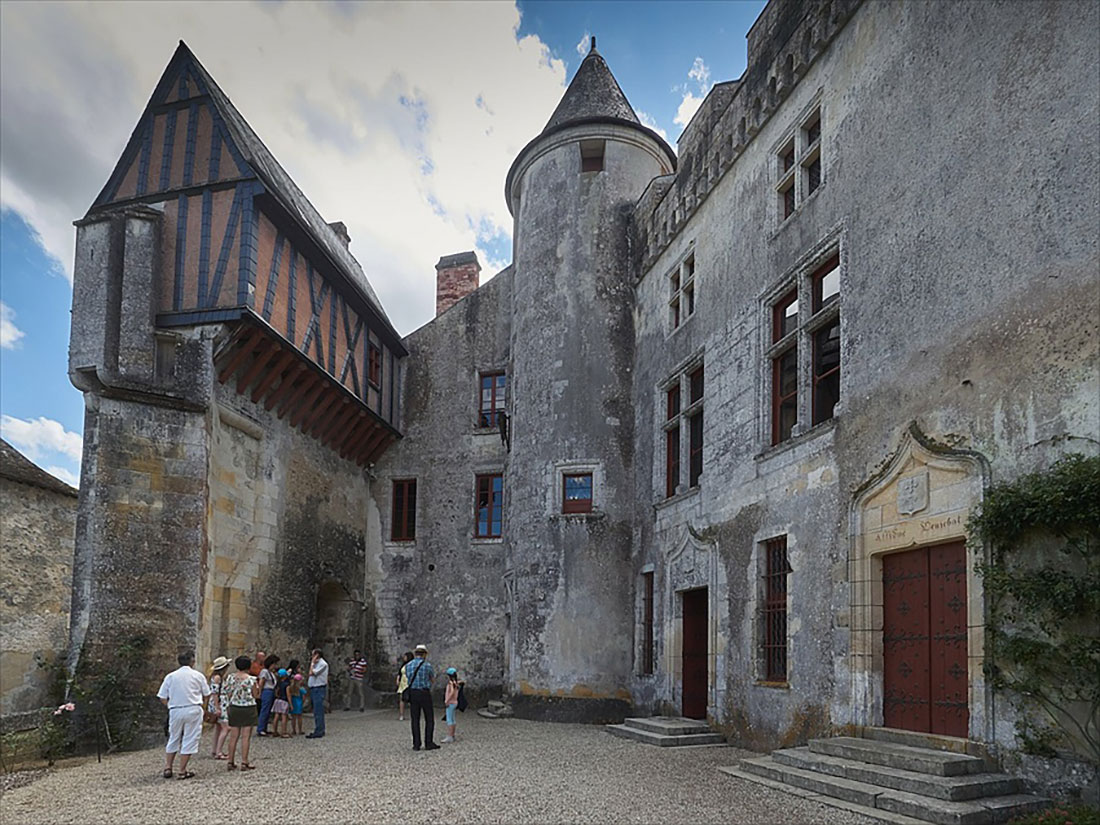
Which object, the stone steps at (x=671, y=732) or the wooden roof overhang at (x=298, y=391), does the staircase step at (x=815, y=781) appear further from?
the wooden roof overhang at (x=298, y=391)

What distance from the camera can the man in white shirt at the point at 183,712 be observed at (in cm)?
764

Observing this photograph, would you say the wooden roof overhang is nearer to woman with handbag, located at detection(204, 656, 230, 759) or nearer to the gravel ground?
woman with handbag, located at detection(204, 656, 230, 759)

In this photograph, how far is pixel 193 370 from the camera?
11344mm

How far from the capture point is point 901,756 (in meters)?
6.05

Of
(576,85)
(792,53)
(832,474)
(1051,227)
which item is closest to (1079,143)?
(1051,227)

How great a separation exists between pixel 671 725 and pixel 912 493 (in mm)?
4394

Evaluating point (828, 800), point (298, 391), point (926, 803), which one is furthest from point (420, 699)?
point (298, 391)

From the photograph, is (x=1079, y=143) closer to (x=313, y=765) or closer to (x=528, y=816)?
(x=528, y=816)

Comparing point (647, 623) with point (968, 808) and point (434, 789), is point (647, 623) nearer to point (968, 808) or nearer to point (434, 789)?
point (434, 789)

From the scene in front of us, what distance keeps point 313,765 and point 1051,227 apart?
740 centimetres

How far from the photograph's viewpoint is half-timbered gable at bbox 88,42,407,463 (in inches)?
456

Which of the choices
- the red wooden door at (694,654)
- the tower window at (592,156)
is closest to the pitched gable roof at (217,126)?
the tower window at (592,156)

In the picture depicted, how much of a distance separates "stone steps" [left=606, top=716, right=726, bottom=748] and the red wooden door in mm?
334

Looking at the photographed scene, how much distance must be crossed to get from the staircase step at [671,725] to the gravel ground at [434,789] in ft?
1.18
